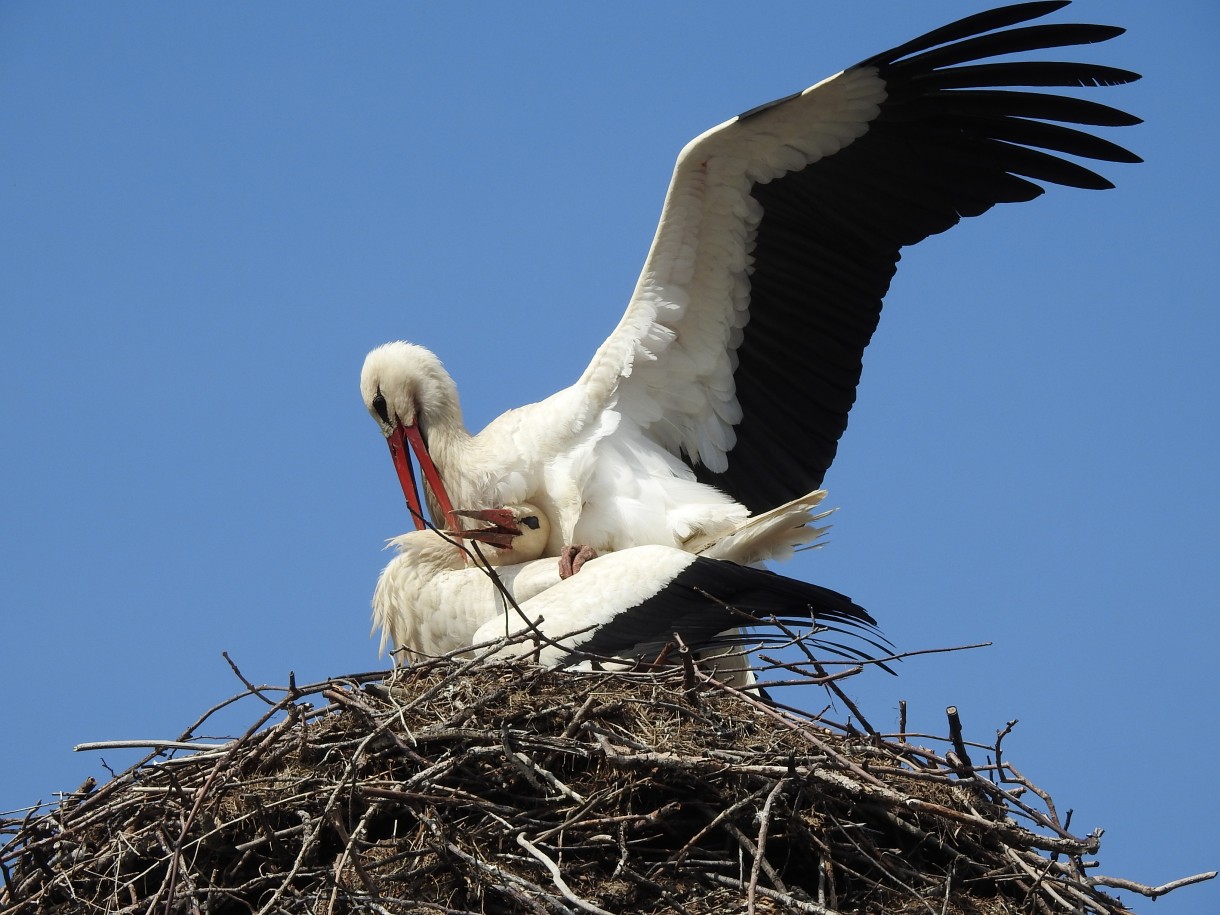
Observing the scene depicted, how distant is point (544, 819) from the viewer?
3.73 metres

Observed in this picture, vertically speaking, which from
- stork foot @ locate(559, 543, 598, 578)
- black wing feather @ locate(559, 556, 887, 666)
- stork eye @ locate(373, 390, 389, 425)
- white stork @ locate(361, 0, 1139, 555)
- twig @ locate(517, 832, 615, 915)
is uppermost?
stork eye @ locate(373, 390, 389, 425)

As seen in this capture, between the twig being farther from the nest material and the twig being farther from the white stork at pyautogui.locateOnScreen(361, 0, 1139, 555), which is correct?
the white stork at pyautogui.locateOnScreen(361, 0, 1139, 555)

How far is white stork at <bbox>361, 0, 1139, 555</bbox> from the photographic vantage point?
543 centimetres

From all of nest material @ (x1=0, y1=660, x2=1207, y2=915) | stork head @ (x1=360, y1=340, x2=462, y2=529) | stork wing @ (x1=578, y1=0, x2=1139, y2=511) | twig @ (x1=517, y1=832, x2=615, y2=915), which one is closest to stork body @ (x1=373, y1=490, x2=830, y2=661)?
stork head @ (x1=360, y1=340, x2=462, y2=529)

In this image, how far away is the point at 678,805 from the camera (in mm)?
3715

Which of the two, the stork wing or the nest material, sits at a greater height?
the stork wing

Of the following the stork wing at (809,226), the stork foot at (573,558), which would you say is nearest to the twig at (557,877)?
the stork foot at (573,558)

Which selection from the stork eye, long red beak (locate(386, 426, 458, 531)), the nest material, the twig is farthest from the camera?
the stork eye

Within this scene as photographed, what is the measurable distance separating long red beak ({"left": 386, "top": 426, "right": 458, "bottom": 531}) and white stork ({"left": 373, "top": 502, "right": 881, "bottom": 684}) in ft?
1.02

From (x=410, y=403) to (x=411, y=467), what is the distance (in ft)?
0.85

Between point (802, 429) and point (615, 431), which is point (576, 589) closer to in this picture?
point (615, 431)

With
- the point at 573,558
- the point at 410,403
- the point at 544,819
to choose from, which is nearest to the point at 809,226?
the point at 573,558

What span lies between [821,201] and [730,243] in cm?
38

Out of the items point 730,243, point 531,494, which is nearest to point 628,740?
point 531,494
